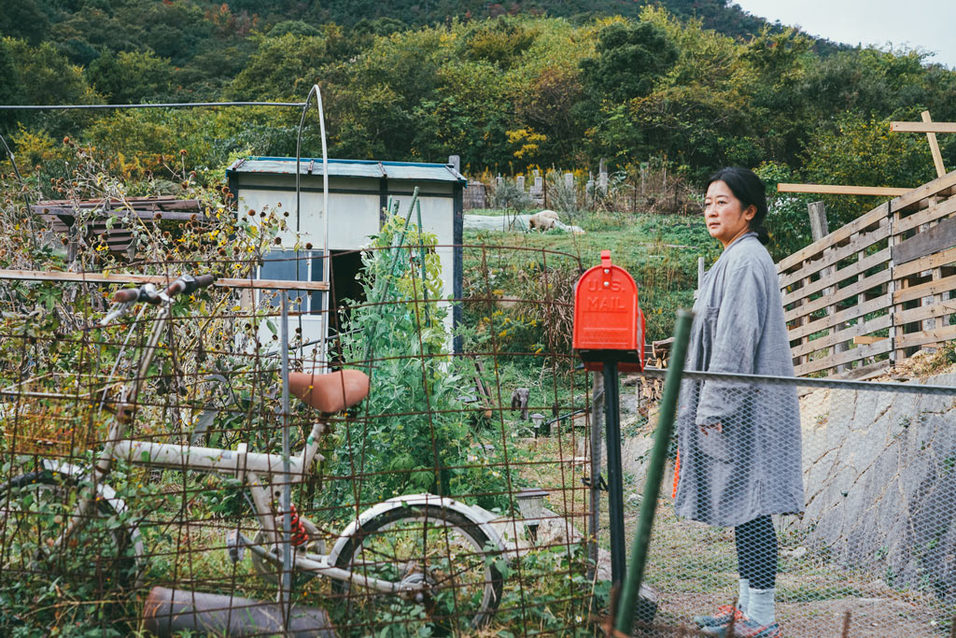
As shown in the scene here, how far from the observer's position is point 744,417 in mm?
2430

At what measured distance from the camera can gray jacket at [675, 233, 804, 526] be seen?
2.40m

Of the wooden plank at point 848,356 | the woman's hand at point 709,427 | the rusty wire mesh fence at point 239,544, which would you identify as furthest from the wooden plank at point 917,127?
the rusty wire mesh fence at point 239,544

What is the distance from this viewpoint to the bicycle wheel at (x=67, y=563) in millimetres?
2162

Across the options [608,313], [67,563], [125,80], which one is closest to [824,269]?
[608,313]

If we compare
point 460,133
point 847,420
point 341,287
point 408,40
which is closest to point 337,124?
point 460,133

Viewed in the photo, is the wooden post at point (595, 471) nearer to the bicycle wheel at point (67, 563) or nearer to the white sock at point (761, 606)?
the white sock at point (761, 606)

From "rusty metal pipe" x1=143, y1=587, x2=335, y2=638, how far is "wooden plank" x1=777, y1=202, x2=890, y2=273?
5.86 metres

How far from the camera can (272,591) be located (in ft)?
7.54

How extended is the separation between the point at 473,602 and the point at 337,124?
92.1ft

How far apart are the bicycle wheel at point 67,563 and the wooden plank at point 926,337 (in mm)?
5402

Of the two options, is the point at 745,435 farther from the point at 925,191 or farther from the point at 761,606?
the point at 925,191

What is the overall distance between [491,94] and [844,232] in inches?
1005

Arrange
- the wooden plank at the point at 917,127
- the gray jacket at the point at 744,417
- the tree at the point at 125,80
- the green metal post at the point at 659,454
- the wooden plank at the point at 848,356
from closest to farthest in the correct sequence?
the green metal post at the point at 659,454
the gray jacket at the point at 744,417
the wooden plank at the point at 848,356
the wooden plank at the point at 917,127
the tree at the point at 125,80

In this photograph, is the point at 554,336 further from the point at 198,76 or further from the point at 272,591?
the point at 198,76
